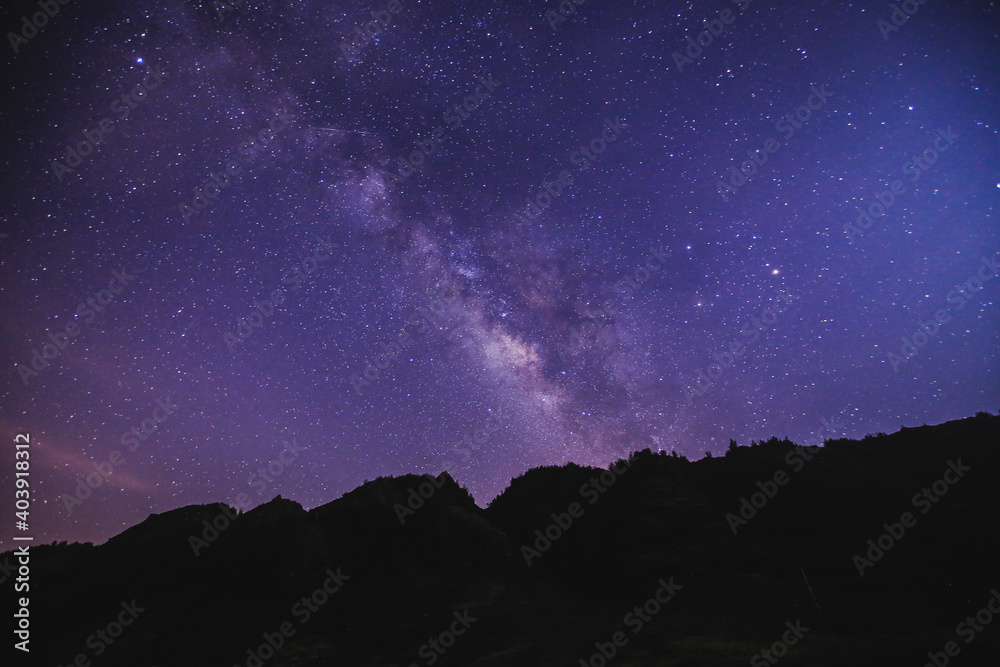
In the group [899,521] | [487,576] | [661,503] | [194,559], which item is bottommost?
[899,521]

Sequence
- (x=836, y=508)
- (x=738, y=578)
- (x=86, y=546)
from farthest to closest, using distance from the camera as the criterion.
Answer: (x=86, y=546) < (x=836, y=508) < (x=738, y=578)

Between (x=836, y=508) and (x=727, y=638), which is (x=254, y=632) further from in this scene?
(x=836, y=508)

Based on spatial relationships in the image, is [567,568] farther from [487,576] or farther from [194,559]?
[194,559]

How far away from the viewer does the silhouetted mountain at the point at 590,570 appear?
1513 centimetres

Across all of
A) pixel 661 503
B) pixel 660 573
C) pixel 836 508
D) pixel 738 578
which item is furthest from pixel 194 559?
pixel 836 508

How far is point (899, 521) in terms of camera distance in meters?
21.8

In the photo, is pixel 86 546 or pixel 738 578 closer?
pixel 738 578

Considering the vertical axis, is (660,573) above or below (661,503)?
below

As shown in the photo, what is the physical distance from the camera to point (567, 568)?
85.0ft

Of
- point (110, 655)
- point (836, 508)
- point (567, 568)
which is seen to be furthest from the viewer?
point (567, 568)

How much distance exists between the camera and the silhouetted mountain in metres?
15.1

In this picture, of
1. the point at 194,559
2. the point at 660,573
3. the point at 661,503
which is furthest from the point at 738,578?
the point at 194,559

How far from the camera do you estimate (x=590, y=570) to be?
2464 centimetres

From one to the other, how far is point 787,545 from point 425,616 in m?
19.2
